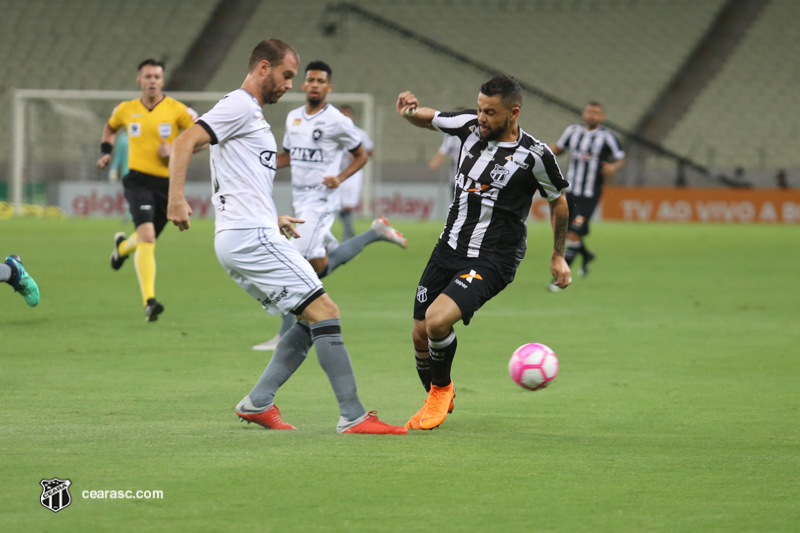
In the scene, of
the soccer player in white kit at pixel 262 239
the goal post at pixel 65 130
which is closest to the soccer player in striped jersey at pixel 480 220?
the soccer player in white kit at pixel 262 239

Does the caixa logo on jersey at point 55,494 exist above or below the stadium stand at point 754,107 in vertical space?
below

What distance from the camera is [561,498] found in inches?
163

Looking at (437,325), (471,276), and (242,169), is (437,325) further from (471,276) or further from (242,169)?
(242,169)

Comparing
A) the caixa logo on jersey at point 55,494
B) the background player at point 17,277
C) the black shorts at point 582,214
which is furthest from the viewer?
the black shorts at point 582,214

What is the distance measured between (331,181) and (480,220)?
3.18 meters

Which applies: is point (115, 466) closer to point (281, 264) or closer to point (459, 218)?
point (281, 264)

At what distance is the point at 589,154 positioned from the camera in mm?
15195

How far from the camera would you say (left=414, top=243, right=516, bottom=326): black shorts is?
564 cm

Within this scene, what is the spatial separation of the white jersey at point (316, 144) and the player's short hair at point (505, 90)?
147 inches

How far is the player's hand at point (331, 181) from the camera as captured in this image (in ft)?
29.1

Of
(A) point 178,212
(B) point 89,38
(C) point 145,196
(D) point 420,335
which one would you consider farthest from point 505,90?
(B) point 89,38

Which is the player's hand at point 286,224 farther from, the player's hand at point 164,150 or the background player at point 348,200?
the background player at point 348,200

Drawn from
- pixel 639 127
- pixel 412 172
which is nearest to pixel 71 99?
pixel 412 172

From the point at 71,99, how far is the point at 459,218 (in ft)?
81.1
